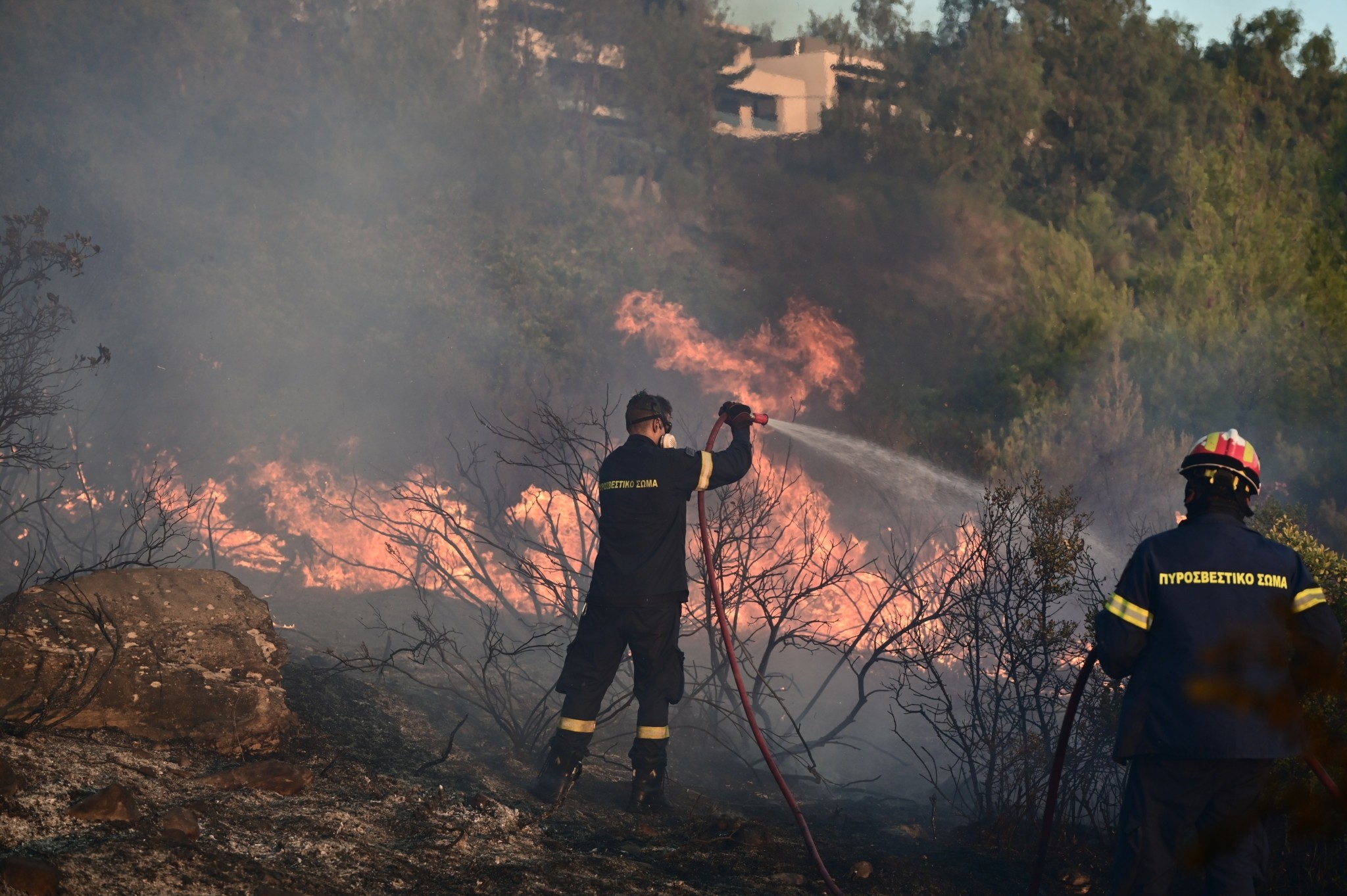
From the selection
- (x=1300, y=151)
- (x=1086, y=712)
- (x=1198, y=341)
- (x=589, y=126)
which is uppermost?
(x=589, y=126)

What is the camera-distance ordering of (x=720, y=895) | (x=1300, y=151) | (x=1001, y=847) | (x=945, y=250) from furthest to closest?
(x=945, y=250), (x=1300, y=151), (x=1001, y=847), (x=720, y=895)

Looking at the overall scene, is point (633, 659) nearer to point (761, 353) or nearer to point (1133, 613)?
point (1133, 613)

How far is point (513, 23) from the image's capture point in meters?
26.0

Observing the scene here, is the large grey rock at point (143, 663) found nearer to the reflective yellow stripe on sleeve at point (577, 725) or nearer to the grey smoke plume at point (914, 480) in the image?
the reflective yellow stripe on sleeve at point (577, 725)

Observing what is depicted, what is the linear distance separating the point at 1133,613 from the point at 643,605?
2263mm

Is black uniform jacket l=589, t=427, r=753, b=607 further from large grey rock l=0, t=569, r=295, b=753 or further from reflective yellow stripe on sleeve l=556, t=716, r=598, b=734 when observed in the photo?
large grey rock l=0, t=569, r=295, b=753

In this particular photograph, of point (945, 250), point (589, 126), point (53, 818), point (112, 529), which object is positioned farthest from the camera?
point (589, 126)

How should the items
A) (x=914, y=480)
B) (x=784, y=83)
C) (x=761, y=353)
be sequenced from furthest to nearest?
1. (x=784, y=83)
2. (x=761, y=353)
3. (x=914, y=480)

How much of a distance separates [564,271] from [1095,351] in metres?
9.03

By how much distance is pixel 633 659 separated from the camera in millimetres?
5188

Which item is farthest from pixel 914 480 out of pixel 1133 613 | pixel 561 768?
pixel 1133 613

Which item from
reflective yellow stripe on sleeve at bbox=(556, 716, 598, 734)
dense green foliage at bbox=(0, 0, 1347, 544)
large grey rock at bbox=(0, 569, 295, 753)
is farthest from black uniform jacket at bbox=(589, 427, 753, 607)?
dense green foliage at bbox=(0, 0, 1347, 544)

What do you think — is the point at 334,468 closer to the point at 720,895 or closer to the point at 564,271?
the point at 564,271

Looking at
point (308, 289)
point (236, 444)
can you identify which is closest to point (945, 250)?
point (308, 289)
